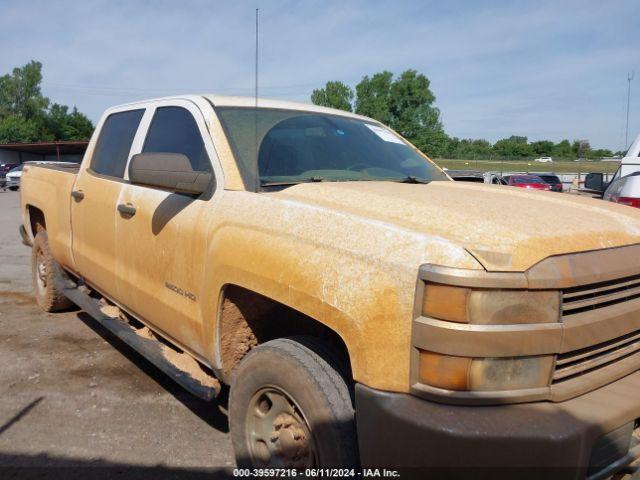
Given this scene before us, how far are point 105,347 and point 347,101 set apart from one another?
5998 cm

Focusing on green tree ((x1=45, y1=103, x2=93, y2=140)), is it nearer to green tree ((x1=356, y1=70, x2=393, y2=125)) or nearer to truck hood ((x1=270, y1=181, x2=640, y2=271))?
green tree ((x1=356, y1=70, x2=393, y2=125))

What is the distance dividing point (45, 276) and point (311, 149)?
3.56 meters

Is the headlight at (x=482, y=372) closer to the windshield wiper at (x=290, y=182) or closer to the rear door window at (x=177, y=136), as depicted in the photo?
the windshield wiper at (x=290, y=182)

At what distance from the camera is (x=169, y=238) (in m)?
2.99

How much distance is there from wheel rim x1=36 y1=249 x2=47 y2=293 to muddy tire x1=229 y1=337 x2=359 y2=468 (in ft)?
12.3

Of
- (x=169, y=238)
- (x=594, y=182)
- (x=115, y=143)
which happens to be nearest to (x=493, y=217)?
(x=169, y=238)

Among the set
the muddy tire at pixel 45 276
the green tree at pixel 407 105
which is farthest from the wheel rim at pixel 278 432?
the green tree at pixel 407 105

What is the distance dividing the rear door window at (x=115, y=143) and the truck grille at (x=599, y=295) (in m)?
3.05

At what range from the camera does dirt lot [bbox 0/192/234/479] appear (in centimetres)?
291

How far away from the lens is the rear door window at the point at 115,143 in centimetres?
393

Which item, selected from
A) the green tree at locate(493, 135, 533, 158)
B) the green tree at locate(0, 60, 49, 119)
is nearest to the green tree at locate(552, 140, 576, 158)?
the green tree at locate(493, 135, 533, 158)

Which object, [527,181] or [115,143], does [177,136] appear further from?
[527,181]

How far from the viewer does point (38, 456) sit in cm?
296

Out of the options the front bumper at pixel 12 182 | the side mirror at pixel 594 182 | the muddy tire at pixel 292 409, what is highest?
the side mirror at pixel 594 182
